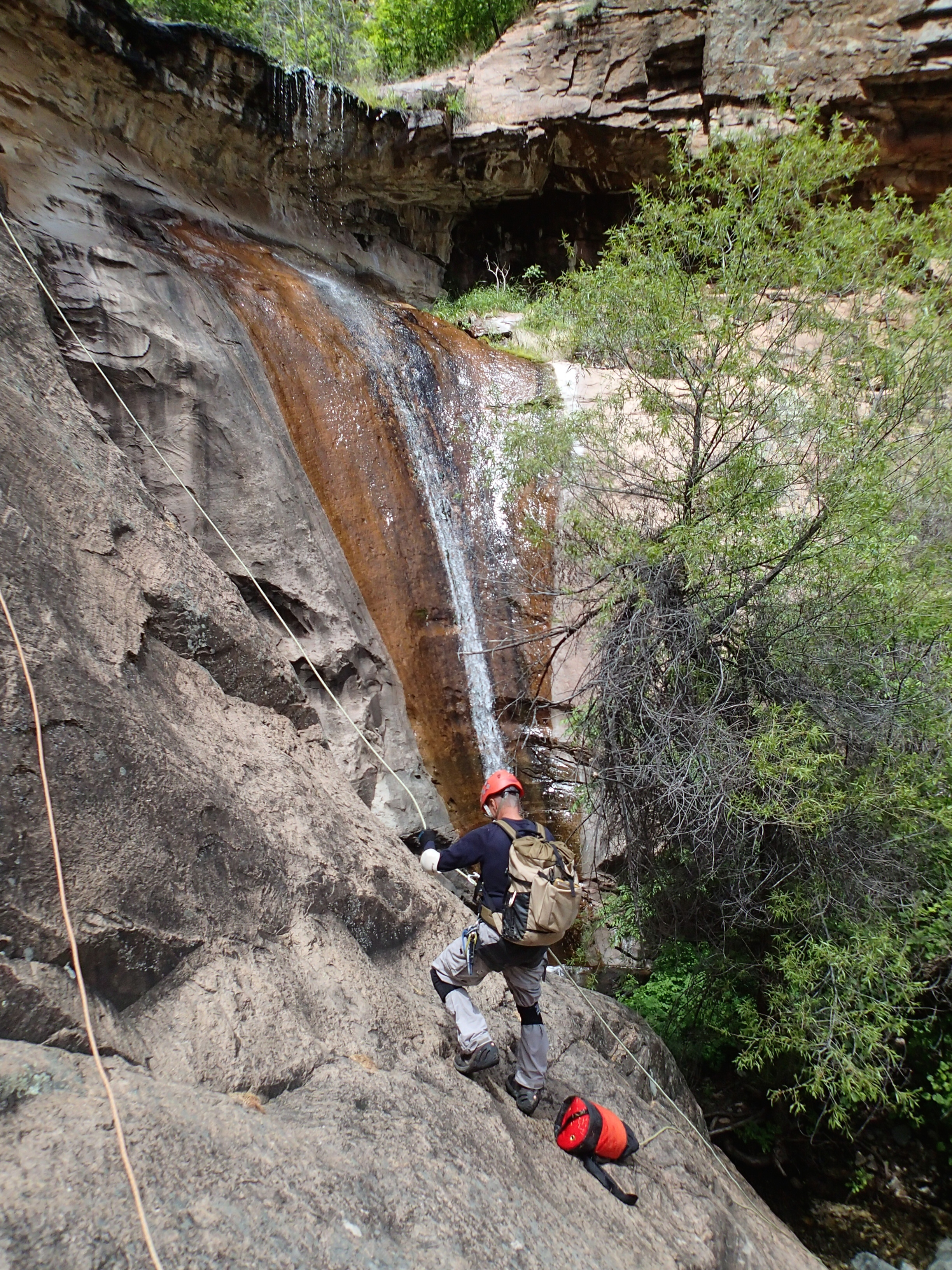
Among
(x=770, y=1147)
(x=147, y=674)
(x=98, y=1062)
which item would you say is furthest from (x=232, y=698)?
(x=770, y=1147)

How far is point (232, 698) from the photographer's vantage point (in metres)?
4.44

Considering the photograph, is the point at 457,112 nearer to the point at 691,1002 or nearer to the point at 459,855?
the point at 459,855

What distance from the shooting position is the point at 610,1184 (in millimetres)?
3609

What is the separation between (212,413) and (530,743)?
4.50 meters

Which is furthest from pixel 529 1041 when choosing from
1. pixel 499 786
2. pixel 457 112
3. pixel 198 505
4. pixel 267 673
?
pixel 457 112

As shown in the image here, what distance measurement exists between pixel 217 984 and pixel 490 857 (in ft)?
4.21

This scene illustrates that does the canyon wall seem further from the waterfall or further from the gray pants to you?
the gray pants

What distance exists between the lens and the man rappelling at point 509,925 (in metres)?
3.47

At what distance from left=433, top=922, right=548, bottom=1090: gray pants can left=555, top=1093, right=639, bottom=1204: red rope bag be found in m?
0.19

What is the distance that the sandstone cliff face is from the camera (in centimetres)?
216

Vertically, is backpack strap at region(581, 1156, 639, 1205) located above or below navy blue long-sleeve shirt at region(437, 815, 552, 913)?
below

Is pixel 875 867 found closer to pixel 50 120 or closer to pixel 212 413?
pixel 212 413

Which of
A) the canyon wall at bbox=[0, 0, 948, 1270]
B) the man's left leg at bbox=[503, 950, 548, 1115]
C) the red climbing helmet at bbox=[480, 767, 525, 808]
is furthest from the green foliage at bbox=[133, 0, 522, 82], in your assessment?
the man's left leg at bbox=[503, 950, 548, 1115]

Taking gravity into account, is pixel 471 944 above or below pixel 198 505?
below
